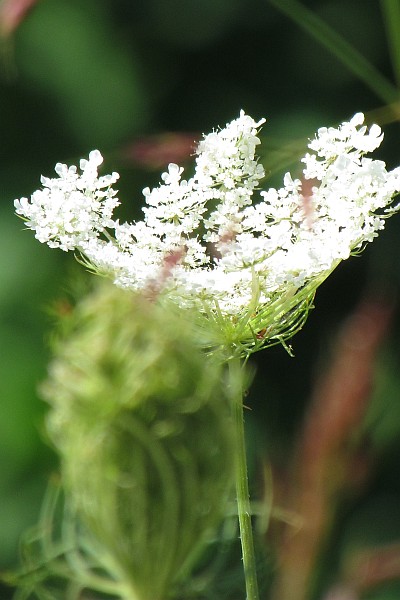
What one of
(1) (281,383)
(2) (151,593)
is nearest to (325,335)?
(1) (281,383)

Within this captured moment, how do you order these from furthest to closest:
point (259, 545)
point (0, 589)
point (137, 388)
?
point (0, 589), point (259, 545), point (137, 388)

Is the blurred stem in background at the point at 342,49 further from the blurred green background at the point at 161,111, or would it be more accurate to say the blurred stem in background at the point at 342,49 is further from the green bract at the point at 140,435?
the blurred green background at the point at 161,111

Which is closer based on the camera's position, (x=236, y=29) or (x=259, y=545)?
(x=259, y=545)

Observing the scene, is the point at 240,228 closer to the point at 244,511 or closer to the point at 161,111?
the point at 244,511

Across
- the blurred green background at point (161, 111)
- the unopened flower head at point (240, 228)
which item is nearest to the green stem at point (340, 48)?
the unopened flower head at point (240, 228)

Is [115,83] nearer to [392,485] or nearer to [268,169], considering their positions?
[392,485]

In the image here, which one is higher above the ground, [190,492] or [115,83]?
[115,83]

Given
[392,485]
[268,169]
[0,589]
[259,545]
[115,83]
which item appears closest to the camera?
[259,545]
